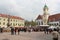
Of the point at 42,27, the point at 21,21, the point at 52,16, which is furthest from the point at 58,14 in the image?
the point at 42,27

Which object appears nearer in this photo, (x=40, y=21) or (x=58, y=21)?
(x=58, y=21)

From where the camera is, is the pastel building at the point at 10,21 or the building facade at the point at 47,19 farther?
the building facade at the point at 47,19

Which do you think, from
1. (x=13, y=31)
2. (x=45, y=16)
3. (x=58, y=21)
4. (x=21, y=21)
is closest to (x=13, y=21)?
(x=21, y=21)

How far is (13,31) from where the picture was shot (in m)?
36.8

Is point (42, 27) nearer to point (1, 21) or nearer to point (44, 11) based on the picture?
point (1, 21)

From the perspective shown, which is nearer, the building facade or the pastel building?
the pastel building

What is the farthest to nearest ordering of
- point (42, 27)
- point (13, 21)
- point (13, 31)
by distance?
1. point (13, 21)
2. point (42, 27)
3. point (13, 31)

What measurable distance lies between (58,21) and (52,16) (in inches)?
692

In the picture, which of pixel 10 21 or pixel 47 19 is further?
pixel 47 19

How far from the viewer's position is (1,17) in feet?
341

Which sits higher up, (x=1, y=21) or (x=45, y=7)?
(x=45, y=7)

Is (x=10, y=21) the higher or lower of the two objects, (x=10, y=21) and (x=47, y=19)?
the lower

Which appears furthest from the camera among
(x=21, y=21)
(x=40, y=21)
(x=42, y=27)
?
(x=40, y=21)

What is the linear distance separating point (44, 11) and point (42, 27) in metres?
49.2
